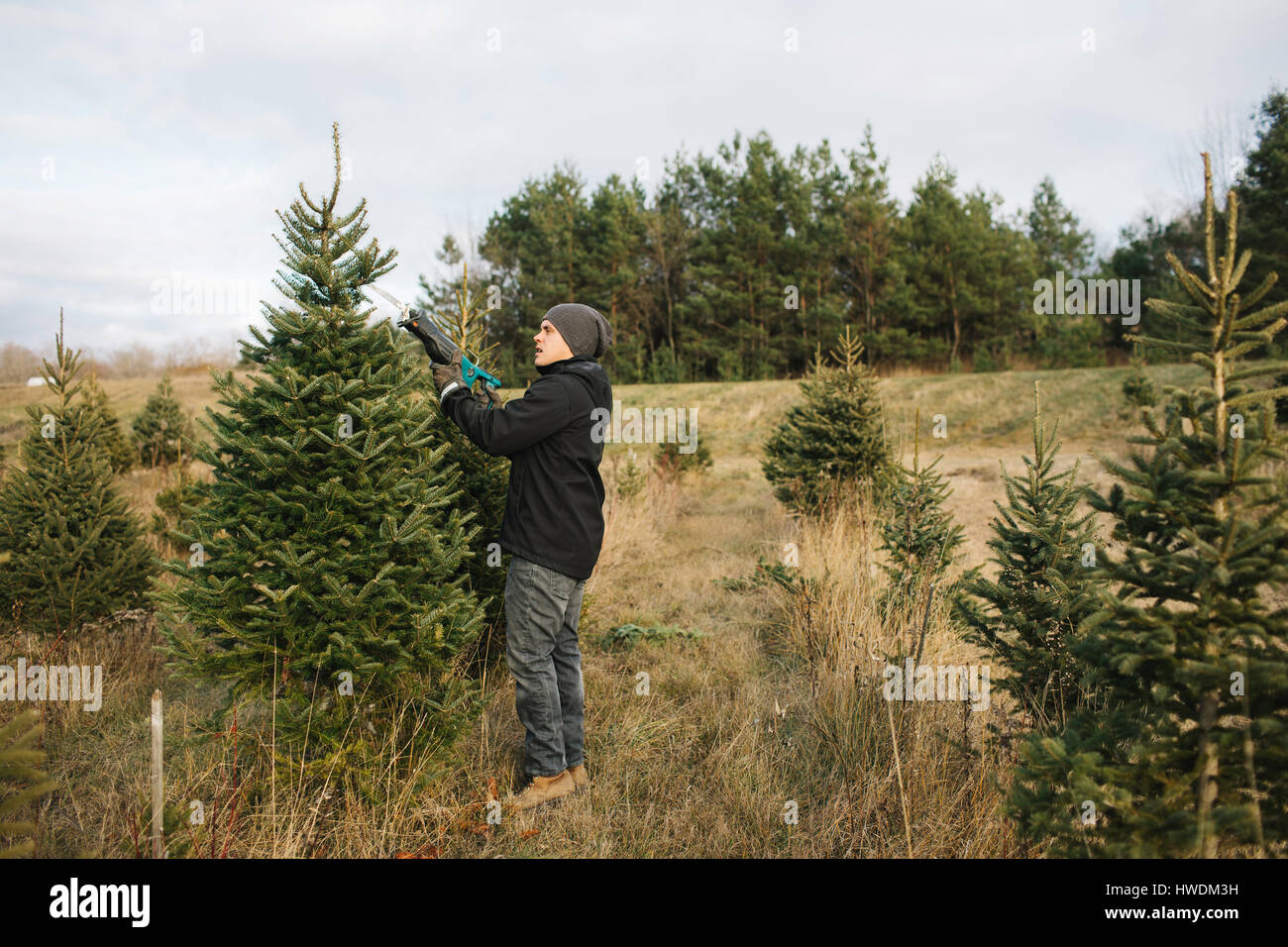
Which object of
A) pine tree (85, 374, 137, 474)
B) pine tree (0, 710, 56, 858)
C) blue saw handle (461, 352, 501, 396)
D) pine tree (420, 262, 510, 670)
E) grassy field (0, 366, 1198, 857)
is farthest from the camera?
pine tree (85, 374, 137, 474)

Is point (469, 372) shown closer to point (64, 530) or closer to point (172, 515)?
point (64, 530)

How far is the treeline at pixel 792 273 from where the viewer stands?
2817 cm

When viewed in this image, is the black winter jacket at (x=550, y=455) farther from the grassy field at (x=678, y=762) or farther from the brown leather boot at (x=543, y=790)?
the grassy field at (x=678, y=762)

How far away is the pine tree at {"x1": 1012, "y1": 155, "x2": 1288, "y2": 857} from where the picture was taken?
1.94m

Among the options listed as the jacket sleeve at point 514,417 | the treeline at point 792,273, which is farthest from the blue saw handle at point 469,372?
the treeline at point 792,273

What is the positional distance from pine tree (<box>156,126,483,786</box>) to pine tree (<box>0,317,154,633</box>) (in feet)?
8.15

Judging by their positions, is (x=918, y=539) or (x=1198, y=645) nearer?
(x=1198, y=645)

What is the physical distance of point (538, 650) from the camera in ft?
10.8

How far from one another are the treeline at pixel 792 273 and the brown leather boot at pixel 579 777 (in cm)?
2462

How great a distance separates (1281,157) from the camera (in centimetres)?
1894

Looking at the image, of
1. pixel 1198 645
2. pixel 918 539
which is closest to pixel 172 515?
pixel 918 539

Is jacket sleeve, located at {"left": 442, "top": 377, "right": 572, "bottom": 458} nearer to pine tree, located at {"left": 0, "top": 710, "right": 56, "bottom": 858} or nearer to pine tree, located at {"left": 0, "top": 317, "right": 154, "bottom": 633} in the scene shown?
pine tree, located at {"left": 0, "top": 710, "right": 56, "bottom": 858}

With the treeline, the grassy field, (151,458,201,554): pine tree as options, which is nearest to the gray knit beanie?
the grassy field

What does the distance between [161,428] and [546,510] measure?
1497 cm
